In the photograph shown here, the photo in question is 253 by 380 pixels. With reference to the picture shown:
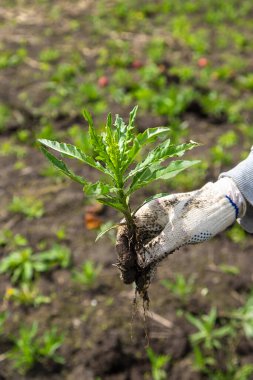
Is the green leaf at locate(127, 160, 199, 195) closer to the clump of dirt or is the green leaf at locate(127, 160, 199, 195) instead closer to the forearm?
the clump of dirt

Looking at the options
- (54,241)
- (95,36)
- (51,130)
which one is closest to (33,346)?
(54,241)

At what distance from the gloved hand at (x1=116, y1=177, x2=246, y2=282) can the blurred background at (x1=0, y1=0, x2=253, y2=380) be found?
508 mm

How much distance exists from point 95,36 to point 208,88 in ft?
8.26

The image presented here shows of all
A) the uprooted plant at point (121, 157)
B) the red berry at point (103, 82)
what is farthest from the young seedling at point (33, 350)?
the red berry at point (103, 82)

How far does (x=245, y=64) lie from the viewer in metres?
5.96

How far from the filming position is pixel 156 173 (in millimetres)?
1903

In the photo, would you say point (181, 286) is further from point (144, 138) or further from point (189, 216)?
point (144, 138)

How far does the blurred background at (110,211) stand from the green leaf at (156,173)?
0.91 metres

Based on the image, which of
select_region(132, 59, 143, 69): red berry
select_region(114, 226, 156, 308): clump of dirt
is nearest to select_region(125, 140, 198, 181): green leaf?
select_region(114, 226, 156, 308): clump of dirt

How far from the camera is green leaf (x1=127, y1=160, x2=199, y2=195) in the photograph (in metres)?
1.85

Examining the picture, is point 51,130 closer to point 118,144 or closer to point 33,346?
point 33,346

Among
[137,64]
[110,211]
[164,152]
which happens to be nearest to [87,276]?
[110,211]

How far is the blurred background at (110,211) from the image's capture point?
3090 millimetres

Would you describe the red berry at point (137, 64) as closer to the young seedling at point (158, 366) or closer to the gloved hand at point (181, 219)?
the gloved hand at point (181, 219)
